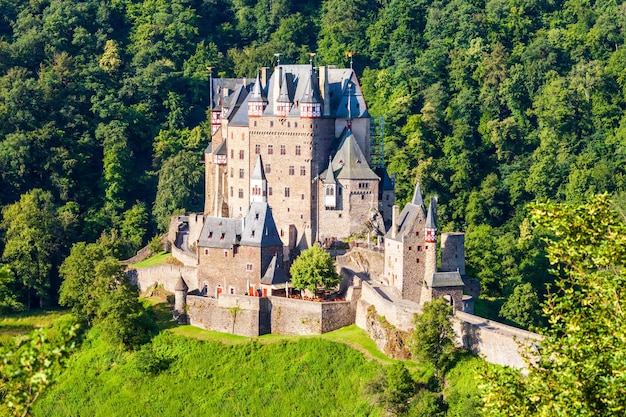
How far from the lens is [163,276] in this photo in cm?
6481

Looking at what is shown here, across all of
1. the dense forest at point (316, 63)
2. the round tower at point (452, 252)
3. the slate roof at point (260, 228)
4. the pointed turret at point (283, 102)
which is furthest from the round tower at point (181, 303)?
the round tower at point (452, 252)

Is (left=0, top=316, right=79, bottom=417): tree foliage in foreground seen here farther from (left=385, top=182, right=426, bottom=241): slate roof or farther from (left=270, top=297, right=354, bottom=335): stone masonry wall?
(left=270, top=297, right=354, bottom=335): stone masonry wall

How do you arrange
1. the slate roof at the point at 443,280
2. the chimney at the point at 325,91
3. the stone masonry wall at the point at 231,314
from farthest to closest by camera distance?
the chimney at the point at 325,91, the stone masonry wall at the point at 231,314, the slate roof at the point at 443,280

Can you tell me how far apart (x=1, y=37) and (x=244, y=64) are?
19.4 meters

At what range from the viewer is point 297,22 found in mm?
103438

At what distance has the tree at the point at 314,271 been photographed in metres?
57.9

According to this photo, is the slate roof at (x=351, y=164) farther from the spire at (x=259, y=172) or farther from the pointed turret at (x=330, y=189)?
the spire at (x=259, y=172)

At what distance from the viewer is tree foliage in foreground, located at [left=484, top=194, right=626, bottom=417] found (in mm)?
24625

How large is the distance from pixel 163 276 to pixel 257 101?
10129 millimetres

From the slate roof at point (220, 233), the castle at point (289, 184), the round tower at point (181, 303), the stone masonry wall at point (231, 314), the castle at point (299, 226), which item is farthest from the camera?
the round tower at point (181, 303)

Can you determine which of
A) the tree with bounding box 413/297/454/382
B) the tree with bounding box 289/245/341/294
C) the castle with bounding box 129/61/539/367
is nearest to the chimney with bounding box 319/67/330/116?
the castle with bounding box 129/61/539/367

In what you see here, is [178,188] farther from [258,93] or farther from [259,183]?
[259,183]

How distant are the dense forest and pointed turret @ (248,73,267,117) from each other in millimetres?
12225

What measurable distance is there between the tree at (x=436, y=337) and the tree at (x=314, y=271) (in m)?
7.40
